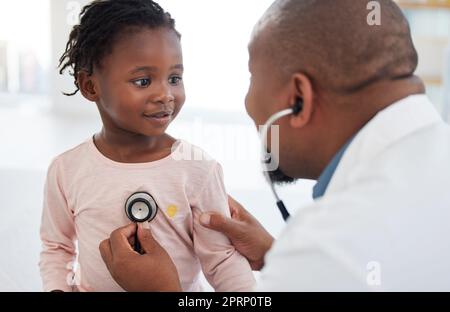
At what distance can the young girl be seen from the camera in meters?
1.07

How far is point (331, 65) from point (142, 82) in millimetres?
405

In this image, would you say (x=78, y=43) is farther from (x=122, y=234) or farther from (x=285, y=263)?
(x=285, y=263)

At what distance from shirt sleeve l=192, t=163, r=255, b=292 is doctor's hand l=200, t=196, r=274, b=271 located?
0.02 m

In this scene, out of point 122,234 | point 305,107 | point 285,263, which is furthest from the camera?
point 122,234

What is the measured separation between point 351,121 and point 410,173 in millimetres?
122

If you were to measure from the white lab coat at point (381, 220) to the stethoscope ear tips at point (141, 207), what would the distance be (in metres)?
0.37

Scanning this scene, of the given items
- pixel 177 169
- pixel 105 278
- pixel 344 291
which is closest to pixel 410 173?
pixel 344 291

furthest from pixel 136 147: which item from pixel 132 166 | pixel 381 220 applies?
pixel 381 220

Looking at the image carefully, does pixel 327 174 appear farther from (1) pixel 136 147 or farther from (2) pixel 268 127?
(1) pixel 136 147

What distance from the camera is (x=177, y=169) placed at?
3.67 ft

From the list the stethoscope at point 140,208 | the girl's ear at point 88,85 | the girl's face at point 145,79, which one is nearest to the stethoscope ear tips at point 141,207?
the stethoscope at point 140,208

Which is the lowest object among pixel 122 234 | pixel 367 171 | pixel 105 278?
pixel 105 278

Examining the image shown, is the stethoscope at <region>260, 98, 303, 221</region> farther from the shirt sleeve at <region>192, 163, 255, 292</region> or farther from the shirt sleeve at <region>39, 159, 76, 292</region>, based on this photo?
the shirt sleeve at <region>39, 159, 76, 292</region>

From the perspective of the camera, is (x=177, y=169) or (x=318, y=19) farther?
(x=177, y=169)
